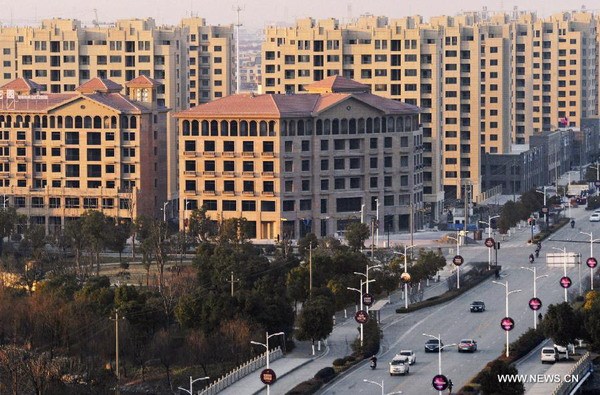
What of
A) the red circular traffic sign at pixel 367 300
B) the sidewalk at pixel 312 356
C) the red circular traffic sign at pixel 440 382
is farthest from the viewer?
the red circular traffic sign at pixel 367 300

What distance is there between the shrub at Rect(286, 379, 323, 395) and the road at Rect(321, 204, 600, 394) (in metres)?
0.52

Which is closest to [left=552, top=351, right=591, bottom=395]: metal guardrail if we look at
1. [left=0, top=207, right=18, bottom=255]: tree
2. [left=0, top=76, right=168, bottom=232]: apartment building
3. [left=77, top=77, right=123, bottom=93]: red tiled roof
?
[left=0, top=207, right=18, bottom=255]: tree

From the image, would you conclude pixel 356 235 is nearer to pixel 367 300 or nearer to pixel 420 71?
pixel 367 300

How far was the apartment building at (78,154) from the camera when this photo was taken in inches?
5763

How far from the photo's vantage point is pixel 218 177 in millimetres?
141250

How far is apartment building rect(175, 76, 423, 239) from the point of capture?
5517 inches

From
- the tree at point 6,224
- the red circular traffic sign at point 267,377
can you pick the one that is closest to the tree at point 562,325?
the red circular traffic sign at point 267,377

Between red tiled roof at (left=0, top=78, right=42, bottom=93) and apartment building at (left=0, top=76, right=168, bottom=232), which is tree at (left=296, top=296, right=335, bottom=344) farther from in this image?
red tiled roof at (left=0, top=78, right=42, bottom=93)

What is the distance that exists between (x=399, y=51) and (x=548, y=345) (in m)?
71.1

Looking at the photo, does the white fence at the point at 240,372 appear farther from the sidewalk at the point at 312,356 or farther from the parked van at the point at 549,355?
the parked van at the point at 549,355

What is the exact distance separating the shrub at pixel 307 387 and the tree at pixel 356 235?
40.4 meters

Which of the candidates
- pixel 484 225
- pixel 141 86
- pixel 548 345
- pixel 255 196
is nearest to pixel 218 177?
A: pixel 255 196

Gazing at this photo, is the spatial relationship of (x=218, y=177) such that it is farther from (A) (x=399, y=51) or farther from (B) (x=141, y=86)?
(A) (x=399, y=51)

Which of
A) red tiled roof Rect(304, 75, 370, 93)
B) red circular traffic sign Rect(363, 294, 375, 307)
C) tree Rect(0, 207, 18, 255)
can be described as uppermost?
red tiled roof Rect(304, 75, 370, 93)
